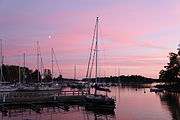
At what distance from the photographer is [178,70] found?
115m

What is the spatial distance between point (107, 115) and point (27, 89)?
45.6 metres

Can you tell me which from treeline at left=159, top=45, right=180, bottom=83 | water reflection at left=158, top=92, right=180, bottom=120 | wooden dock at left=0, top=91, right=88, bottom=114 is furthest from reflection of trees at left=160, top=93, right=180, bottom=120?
treeline at left=159, top=45, right=180, bottom=83

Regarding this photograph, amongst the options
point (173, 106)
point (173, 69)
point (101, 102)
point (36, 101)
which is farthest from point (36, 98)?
point (173, 69)

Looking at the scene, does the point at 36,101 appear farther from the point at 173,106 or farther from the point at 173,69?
the point at 173,69

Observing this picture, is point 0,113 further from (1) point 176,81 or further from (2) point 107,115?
(1) point 176,81

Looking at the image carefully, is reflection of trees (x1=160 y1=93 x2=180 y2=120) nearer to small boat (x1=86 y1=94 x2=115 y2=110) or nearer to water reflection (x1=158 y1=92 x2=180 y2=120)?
water reflection (x1=158 y1=92 x2=180 y2=120)

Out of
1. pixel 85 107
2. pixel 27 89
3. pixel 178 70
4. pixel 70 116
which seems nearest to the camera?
pixel 70 116

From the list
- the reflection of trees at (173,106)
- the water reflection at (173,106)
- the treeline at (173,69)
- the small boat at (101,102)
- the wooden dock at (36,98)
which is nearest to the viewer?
the reflection of trees at (173,106)

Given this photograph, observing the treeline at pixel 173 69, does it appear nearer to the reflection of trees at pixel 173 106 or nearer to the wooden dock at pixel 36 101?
the reflection of trees at pixel 173 106

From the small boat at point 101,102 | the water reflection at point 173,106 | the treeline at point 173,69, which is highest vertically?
the treeline at point 173,69

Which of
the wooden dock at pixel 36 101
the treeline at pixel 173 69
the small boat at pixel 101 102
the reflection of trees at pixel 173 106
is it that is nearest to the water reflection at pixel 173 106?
the reflection of trees at pixel 173 106

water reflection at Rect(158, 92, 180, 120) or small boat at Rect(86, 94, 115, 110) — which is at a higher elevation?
small boat at Rect(86, 94, 115, 110)

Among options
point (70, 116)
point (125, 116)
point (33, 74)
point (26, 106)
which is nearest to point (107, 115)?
point (125, 116)

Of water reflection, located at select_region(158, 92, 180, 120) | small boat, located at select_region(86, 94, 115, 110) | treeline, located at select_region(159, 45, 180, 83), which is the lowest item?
water reflection, located at select_region(158, 92, 180, 120)
